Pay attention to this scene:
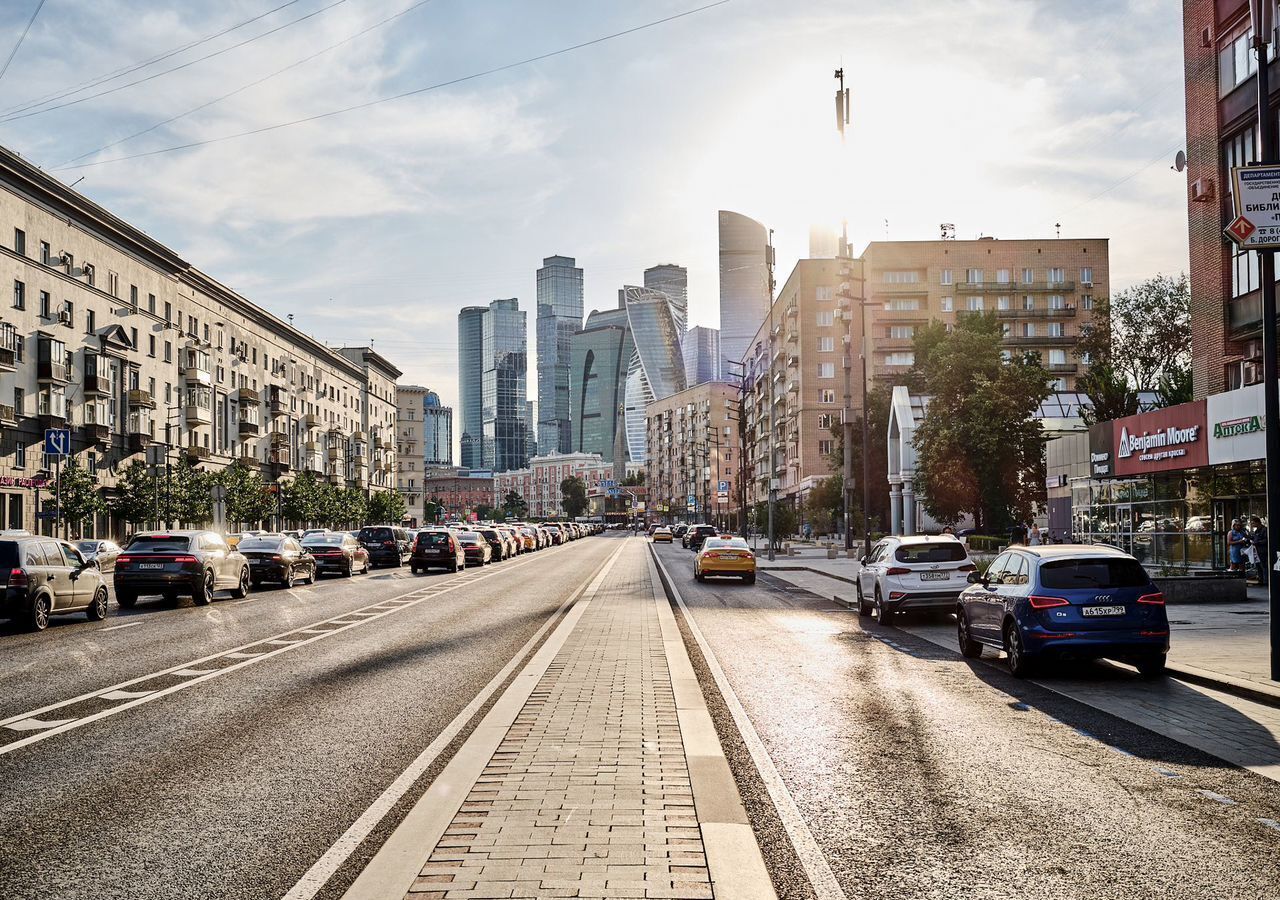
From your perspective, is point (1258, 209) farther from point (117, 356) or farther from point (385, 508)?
point (385, 508)

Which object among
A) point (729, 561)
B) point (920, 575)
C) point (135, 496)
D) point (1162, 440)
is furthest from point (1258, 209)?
point (135, 496)

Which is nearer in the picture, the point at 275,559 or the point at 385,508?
the point at 275,559

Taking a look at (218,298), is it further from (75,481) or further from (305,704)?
(305,704)

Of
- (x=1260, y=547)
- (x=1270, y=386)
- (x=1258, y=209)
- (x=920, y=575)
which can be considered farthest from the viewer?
(x=1260, y=547)

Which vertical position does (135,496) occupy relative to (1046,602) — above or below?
above

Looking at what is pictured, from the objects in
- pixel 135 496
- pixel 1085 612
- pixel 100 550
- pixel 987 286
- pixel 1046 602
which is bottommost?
pixel 100 550

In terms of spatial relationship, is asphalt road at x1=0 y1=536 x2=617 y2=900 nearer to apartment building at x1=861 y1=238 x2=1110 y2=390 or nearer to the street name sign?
the street name sign

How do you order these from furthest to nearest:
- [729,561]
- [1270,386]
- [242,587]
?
[729,561] → [242,587] → [1270,386]

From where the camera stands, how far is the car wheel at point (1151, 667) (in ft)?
40.4

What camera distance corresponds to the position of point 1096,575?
12.5 metres

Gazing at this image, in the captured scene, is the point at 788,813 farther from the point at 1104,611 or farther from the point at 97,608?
the point at 97,608

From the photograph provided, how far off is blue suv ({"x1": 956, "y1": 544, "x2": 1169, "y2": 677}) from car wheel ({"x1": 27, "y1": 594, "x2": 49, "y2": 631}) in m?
14.7

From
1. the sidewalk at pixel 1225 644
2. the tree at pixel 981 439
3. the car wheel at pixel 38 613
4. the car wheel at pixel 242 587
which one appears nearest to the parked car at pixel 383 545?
the car wheel at pixel 242 587

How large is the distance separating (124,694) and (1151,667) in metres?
10.8
